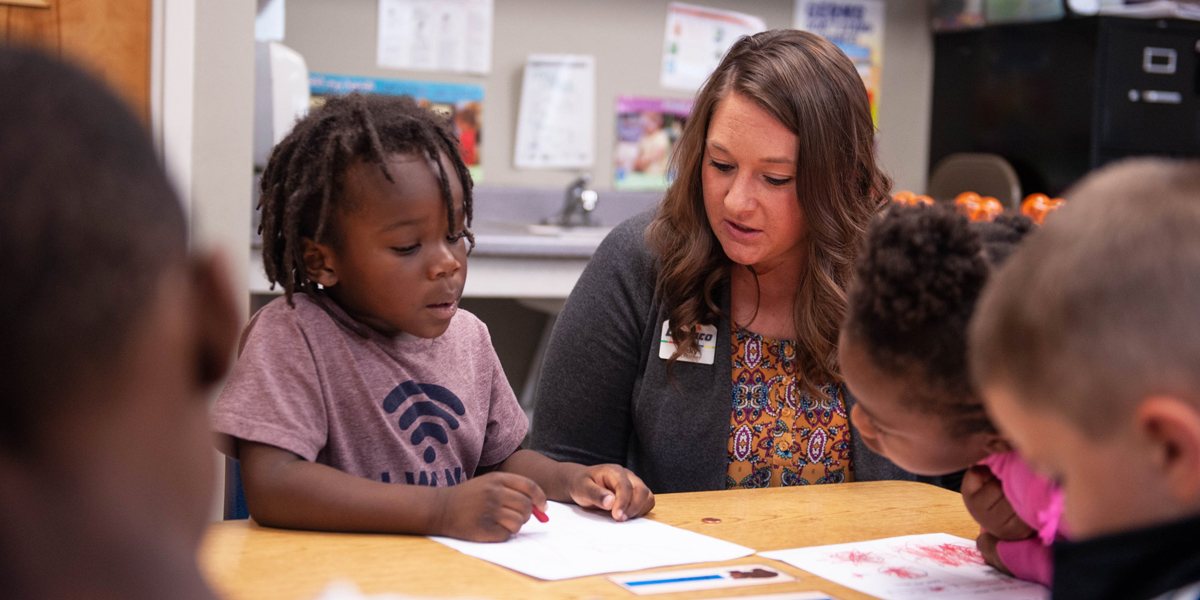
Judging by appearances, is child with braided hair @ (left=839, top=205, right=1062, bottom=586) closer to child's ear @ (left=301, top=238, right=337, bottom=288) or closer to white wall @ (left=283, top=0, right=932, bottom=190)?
child's ear @ (left=301, top=238, right=337, bottom=288)

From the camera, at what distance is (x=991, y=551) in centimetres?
90

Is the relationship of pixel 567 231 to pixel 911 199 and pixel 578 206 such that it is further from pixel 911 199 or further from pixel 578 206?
pixel 911 199

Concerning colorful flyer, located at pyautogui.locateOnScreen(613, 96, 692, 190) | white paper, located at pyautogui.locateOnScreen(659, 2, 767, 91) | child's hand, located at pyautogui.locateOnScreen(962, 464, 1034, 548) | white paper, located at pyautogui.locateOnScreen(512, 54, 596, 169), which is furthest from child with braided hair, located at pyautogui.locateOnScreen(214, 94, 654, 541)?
white paper, located at pyautogui.locateOnScreen(659, 2, 767, 91)

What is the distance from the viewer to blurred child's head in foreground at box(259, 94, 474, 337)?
1.00 metres

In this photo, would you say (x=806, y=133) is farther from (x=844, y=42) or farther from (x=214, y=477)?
(x=844, y=42)

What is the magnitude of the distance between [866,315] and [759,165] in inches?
24.1

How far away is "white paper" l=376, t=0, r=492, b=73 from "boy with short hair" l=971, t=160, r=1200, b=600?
2459mm

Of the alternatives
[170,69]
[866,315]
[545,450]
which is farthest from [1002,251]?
[170,69]

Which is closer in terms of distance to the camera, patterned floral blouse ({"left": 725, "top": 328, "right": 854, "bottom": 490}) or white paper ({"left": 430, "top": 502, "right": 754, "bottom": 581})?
white paper ({"left": 430, "top": 502, "right": 754, "bottom": 581})

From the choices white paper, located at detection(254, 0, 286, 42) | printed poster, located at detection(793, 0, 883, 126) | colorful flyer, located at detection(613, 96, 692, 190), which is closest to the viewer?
white paper, located at detection(254, 0, 286, 42)

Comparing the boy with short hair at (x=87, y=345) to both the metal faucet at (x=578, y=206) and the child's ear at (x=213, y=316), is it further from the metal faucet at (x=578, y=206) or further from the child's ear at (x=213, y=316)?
the metal faucet at (x=578, y=206)

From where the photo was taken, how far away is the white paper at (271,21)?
2613mm

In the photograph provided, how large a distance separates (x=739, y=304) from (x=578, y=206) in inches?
57.5

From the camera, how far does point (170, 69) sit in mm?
1650
